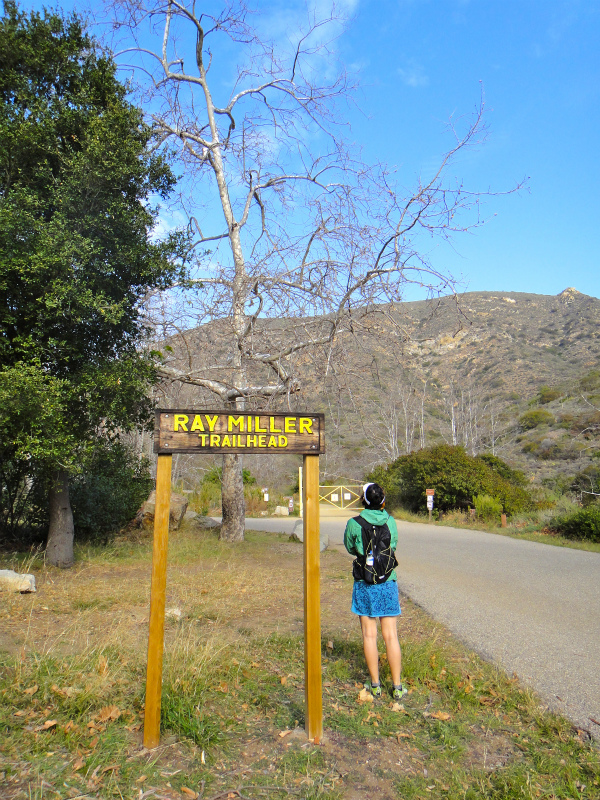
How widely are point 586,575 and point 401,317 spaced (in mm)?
5261

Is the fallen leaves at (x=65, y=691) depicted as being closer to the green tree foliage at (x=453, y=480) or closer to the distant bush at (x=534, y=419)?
the green tree foliage at (x=453, y=480)

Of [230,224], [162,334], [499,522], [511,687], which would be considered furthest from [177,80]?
[499,522]

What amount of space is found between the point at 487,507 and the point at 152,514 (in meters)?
11.2

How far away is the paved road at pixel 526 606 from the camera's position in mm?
4996

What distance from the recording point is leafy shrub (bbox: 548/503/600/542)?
13.7 metres

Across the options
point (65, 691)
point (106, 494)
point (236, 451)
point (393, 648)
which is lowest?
point (65, 691)

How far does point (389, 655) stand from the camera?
15.3 feet

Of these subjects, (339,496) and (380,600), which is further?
(339,496)

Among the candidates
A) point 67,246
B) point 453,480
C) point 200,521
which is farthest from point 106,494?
point 453,480

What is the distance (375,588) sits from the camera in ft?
15.2

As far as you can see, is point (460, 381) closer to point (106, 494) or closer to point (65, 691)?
point (106, 494)

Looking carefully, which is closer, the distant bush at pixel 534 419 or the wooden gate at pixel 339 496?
the wooden gate at pixel 339 496

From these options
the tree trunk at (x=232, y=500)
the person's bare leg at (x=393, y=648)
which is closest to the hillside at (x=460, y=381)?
the tree trunk at (x=232, y=500)

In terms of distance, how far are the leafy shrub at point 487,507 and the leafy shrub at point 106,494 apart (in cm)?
1149
